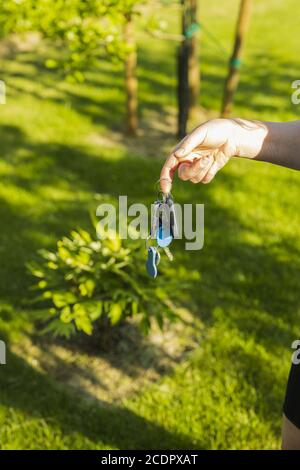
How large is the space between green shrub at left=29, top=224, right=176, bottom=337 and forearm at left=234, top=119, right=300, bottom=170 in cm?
186

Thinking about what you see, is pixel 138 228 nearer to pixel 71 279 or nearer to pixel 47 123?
pixel 71 279

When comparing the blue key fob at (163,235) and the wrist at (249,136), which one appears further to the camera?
the wrist at (249,136)

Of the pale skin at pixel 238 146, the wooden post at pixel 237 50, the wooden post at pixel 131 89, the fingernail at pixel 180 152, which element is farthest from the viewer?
the wooden post at pixel 237 50

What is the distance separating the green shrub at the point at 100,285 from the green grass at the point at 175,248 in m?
0.52

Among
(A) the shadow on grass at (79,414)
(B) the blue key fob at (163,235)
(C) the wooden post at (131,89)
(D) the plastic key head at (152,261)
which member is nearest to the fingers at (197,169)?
(B) the blue key fob at (163,235)

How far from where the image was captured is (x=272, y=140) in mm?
2508

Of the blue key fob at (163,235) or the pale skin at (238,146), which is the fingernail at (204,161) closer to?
the pale skin at (238,146)

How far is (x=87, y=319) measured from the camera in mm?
4070

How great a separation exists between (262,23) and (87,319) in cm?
1054

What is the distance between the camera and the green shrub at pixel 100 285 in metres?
4.11

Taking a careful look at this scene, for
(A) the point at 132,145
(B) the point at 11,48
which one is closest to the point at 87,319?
(A) the point at 132,145

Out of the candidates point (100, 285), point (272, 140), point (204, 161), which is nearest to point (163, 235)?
point (204, 161)

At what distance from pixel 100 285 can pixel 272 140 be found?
2.14 metres

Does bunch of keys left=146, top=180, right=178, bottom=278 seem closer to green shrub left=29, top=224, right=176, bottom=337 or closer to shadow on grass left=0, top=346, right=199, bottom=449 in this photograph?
green shrub left=29, top=224, right=176, bottom=337
